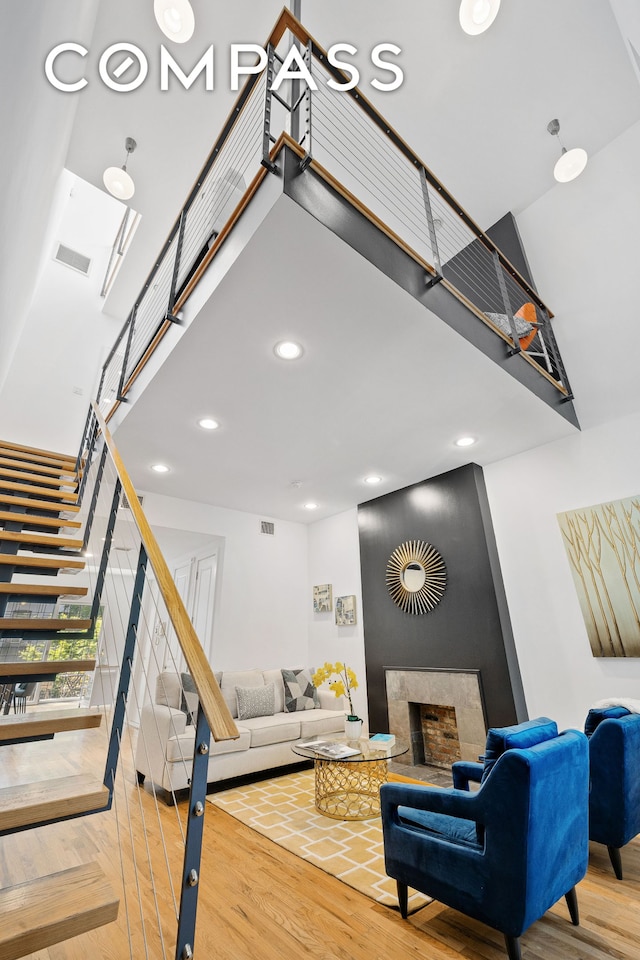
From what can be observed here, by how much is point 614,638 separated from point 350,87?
14.0 ft

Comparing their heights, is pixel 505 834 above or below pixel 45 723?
below

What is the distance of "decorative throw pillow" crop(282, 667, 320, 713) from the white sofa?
0.03m

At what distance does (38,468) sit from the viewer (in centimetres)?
386

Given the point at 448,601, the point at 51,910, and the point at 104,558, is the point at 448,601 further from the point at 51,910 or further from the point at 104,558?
the point at 51,910

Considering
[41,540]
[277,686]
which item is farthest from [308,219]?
[277,686]

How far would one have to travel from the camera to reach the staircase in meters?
1.20

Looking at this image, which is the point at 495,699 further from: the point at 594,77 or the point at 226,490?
the point at 594,77

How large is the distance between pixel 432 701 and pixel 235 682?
207 cm

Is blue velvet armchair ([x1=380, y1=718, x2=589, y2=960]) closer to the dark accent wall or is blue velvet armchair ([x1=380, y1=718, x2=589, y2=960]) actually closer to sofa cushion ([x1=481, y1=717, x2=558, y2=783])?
sofa cushion ([x1=481, y1=717, x2=558, y2=783])

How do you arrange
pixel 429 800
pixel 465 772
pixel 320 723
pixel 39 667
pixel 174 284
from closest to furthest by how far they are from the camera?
1. pixel 429 800
2. pixel 39 667
3. pixel 465 772
4. pixel 174 284
5. pixel 320 723

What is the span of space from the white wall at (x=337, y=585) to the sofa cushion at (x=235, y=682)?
1.21 meters

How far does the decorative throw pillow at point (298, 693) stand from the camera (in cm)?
484

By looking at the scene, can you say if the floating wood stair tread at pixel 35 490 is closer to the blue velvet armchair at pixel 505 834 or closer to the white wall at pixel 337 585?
the blue velvet armchair at pixel 505 834

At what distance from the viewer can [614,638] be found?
348 centimetres
